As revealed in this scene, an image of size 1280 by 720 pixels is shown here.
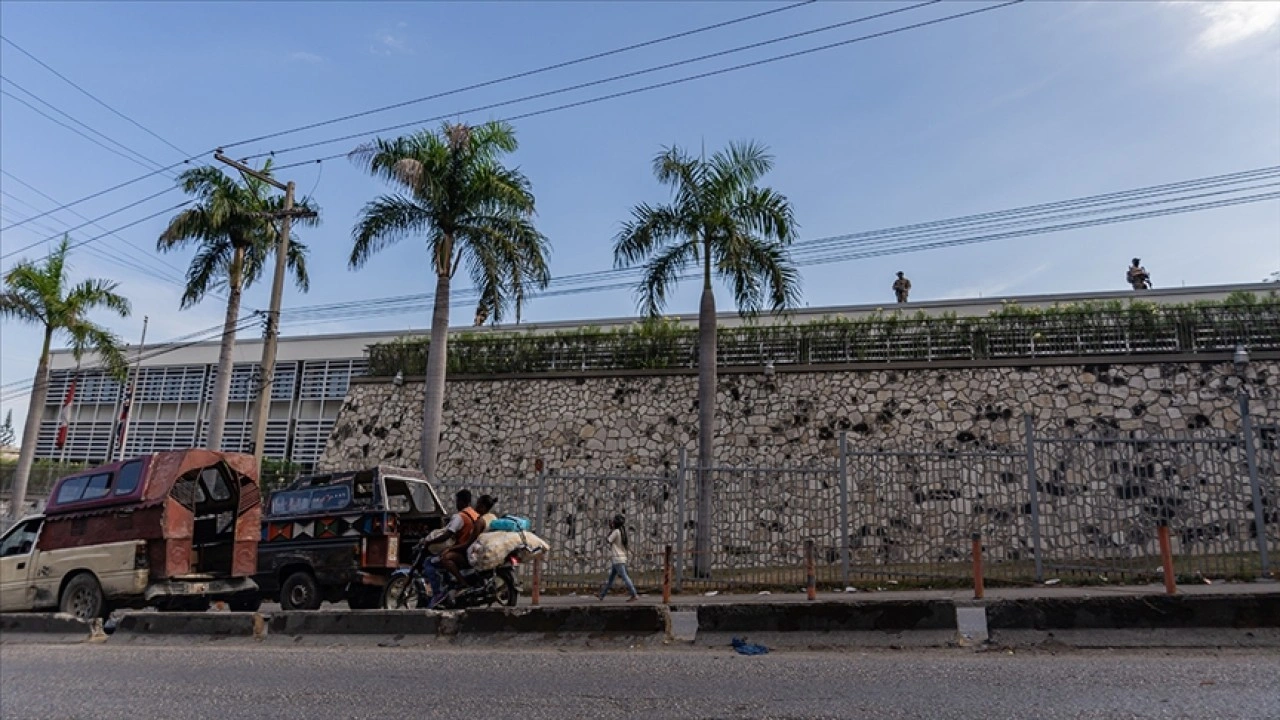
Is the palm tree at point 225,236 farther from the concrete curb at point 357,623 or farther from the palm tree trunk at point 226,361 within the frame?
the concrete curb at point 357,623

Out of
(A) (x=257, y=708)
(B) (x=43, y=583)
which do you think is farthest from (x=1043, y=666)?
(B) (x=43, y=583)

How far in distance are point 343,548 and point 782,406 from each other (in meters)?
11.4

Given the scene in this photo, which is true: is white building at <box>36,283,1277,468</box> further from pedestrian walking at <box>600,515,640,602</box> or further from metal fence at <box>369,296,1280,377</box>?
pedestrian walking at <box>600,515,640,602</box>

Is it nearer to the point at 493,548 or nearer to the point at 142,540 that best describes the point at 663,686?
the point at 493,548

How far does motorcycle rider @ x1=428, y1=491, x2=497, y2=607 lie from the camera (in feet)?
34.3

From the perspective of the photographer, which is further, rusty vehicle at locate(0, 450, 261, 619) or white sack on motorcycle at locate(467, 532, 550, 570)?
rusty vehicle at locate(0, 450, 261, 619)

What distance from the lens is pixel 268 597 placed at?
13125 mm

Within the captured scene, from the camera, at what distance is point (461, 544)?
1051cm

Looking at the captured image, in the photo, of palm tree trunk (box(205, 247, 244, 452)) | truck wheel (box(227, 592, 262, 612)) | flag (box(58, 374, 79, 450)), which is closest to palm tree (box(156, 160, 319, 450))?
palm tree trunk (box(205, 247, 244, 452))

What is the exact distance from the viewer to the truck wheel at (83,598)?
11.8 m

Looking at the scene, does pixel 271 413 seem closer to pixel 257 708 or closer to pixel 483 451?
pixel 483 451

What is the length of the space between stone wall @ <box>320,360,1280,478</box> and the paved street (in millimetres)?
12229

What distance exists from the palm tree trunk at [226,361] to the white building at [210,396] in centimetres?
541

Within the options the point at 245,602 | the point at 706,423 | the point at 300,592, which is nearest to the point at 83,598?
the point at 245,602
